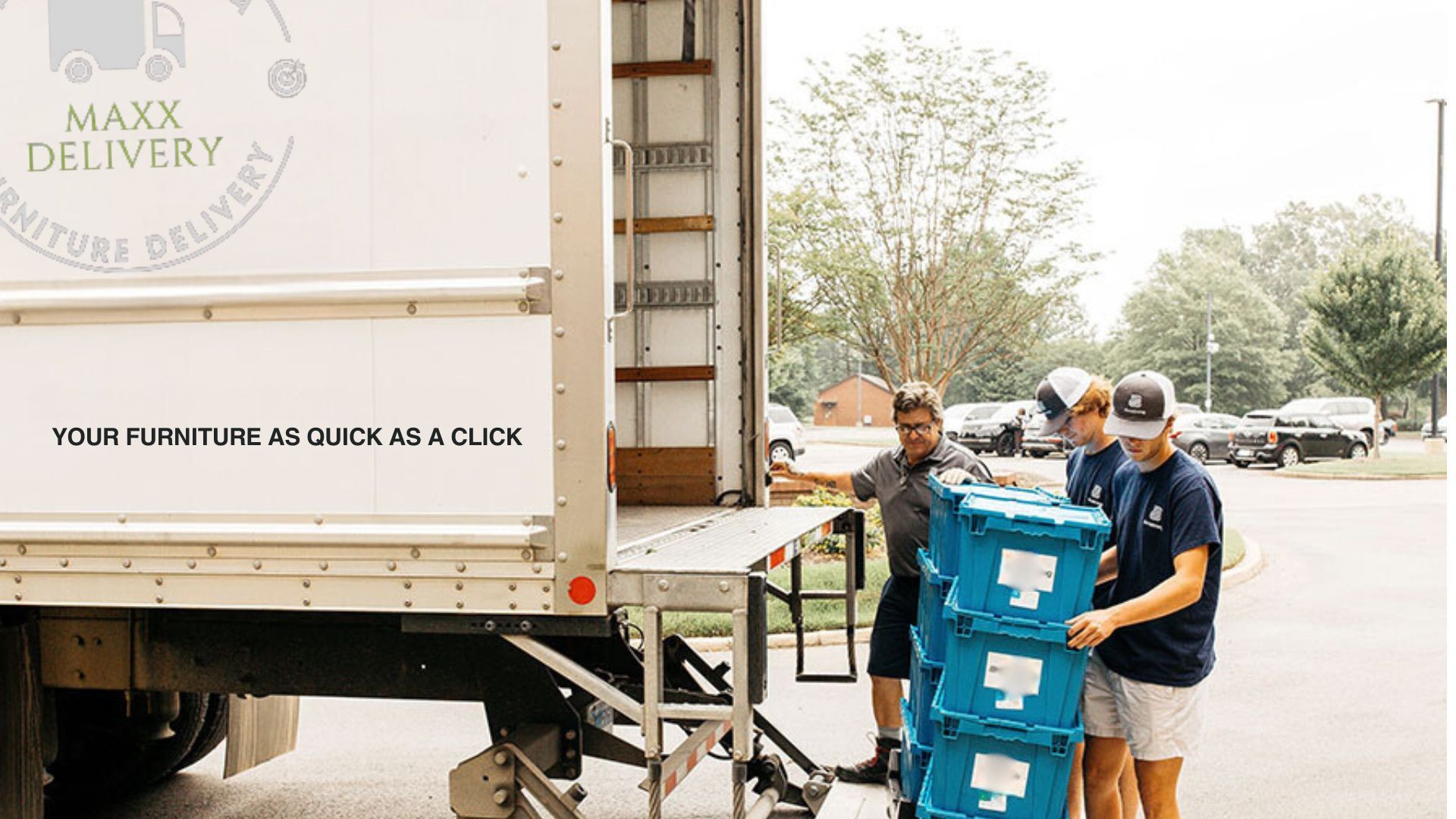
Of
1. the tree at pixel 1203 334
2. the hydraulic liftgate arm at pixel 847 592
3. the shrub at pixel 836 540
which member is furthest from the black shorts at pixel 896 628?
the tree at pixel 1203 334

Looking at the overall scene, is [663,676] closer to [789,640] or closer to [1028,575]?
[1028,575]

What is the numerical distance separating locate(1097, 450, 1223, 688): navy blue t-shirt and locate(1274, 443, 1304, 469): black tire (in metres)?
28.5

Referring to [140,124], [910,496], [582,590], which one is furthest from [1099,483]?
[140,124]

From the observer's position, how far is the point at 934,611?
450cm

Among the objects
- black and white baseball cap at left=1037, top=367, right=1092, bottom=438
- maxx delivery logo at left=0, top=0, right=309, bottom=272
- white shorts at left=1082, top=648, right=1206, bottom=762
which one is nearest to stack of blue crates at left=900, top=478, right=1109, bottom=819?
white shorts at left=1082, top=648, right=1206, bottom=762

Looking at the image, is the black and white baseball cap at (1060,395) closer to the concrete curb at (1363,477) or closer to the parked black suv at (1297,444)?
the concrete curb at (1363,477)

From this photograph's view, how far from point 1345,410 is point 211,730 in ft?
119

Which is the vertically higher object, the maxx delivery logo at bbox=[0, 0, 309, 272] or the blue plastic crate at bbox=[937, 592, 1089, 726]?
the maxx delivery logo at bbox=[0, 0, 309, 272]

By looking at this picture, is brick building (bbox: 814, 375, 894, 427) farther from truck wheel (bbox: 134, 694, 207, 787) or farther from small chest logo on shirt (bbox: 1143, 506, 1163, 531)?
small chest logo on shirt (bbox: 1143, 506, 1163, 531)

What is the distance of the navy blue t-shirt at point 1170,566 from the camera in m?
4.09

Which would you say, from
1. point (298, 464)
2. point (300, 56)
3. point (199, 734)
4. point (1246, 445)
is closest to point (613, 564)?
point (298, 464)

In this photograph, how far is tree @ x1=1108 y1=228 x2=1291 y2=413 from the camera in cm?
5781

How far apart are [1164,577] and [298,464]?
9.29ft

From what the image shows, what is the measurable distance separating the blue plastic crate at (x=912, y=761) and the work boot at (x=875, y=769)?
0.47 m
